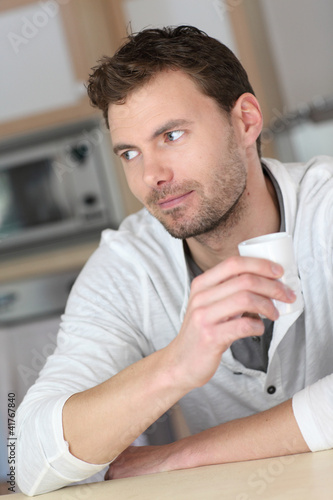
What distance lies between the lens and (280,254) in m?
0.77

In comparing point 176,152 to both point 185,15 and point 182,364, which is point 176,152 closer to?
point 182,364

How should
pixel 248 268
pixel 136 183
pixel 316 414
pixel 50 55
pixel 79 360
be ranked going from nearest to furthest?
pixel 248 268 → pixel 316 414 → pixel 79 360 → pixel 136 183 → pixel 50 55

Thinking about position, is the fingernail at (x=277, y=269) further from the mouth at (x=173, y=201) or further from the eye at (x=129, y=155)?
the eye at (x=129, y=155)

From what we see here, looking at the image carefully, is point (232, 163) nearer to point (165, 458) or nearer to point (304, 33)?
point (165, 458)

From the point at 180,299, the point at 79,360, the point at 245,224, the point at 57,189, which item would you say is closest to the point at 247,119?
the point at 245,224

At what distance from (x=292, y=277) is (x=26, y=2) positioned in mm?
2219

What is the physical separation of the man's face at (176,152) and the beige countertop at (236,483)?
0.47 meters

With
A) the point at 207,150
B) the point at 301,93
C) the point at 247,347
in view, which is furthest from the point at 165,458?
the point at 301,93

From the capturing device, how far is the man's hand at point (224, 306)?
76 cm

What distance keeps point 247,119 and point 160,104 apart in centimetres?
25

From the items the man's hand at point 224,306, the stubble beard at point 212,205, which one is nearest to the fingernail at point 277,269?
the man's hand at point 224,306

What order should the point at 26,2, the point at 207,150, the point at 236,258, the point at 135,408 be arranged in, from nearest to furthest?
the point at 236,258
the point at 135,408
the point at 207,150
the point at 26,2

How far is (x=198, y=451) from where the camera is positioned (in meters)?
0.94

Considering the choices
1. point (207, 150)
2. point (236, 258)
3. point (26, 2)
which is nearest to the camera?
point (236, 258)
